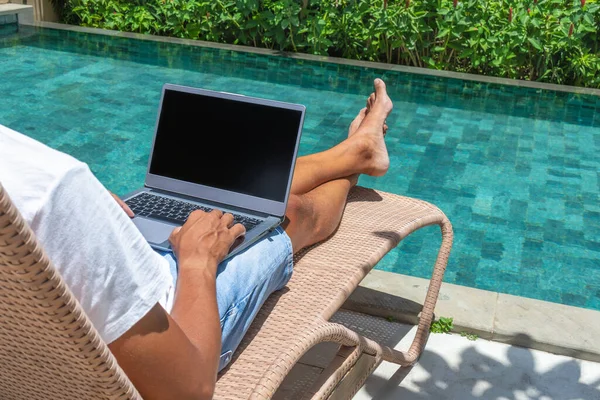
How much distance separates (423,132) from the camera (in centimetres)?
564

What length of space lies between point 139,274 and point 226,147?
3.45 feet

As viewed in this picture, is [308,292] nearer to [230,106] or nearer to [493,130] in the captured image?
[230,106]

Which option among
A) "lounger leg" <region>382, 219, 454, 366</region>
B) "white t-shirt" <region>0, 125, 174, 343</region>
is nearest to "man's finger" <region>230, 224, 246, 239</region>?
"white t-shirt" <region>0, 125, 174, 343</region>

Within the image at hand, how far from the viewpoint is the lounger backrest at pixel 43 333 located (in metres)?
1.05

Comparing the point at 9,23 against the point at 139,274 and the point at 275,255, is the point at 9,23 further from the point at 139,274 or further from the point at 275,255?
the point at 139,274

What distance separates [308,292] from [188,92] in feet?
2.28

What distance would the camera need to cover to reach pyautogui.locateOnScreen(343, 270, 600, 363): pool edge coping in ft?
8.83

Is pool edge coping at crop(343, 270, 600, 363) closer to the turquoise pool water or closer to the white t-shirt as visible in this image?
the turquoise pool water

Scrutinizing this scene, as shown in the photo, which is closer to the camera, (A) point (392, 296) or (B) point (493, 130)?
(A) point (392, 296)

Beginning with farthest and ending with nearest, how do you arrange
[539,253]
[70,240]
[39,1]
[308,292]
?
1. [39,1]
2. [539,253]
3. [308,292]
4. [70,240]

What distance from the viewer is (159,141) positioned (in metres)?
2.37

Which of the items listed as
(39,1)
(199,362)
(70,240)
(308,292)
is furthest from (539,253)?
(39,1)

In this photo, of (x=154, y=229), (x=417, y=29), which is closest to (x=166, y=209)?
(x=154, y=229)

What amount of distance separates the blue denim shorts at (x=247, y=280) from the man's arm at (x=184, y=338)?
7 centimetres
